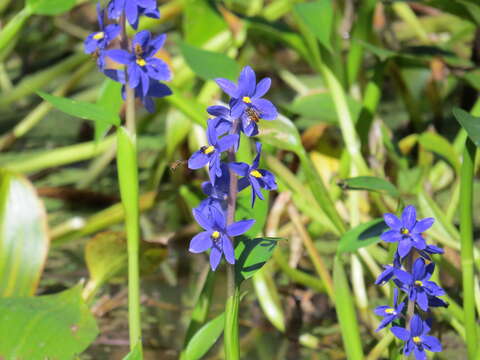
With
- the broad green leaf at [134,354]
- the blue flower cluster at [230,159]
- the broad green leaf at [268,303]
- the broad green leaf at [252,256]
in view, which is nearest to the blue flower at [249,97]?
the blue flower cluster at [230,159]

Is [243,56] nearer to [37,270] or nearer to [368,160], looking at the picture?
[368,160]

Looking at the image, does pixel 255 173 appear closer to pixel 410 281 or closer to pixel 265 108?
pixel 265 108

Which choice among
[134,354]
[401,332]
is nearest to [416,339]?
[401,332]

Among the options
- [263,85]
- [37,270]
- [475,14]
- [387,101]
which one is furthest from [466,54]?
[263,85]

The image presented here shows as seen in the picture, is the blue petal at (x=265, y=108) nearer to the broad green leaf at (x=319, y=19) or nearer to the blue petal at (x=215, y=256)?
the blue petal at (x=215, y=256)

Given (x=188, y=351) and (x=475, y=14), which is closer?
(x=188, y=351)
